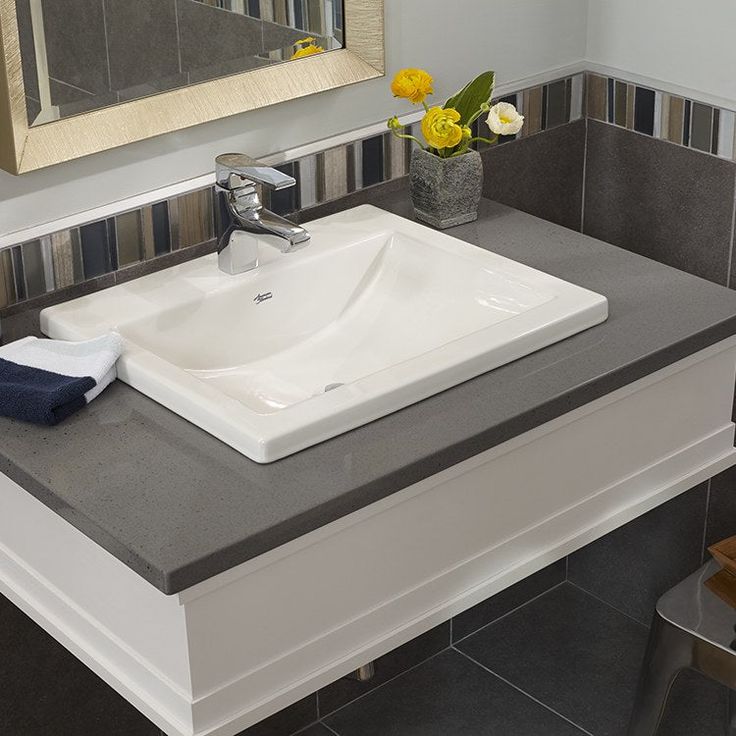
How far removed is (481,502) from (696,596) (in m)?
0.61

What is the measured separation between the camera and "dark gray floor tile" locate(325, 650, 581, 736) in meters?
2.31

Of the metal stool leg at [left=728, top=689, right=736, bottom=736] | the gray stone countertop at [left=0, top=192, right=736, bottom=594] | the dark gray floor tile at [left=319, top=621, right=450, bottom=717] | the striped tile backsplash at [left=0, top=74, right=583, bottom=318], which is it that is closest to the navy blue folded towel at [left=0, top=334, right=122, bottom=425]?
the gray stone countertop at [left=0, top=192, right=736, bottom=594]

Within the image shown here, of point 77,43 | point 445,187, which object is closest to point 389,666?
point 445,187

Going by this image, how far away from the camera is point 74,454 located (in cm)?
141

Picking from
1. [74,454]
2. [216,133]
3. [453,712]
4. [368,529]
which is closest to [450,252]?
[216,133]

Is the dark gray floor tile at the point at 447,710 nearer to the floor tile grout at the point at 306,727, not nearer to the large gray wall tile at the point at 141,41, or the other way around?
the floor tile grout at the point at 306,727

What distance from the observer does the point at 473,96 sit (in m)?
1.95

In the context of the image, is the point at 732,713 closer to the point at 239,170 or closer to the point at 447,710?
the point at 447,710

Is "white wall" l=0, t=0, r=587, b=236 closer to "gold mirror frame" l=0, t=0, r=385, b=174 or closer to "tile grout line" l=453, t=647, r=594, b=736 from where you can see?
"gold mirror frame" l=0, t=0, r=385, b=174

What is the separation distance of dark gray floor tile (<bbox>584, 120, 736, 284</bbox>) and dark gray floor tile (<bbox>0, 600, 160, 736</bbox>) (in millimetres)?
1194

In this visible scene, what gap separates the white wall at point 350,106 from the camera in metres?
1.67

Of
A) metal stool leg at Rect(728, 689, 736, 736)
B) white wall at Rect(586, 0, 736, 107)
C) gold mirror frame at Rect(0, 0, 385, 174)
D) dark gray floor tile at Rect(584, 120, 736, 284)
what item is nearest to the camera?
gold mirror frame at Rect(0, 0, 385, 174)

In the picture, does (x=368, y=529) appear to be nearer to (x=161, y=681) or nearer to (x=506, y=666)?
(x=161, y=681)

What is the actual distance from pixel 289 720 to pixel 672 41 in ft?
4.47
